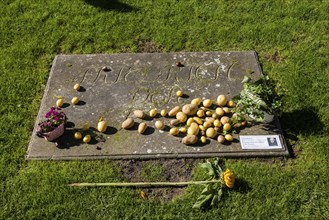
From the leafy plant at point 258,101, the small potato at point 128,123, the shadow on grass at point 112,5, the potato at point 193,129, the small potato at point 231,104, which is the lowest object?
the small potato at point 128,123

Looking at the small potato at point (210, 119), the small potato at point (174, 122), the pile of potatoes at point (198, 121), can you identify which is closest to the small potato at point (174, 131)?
the pile of potatoes at point (198, 121)

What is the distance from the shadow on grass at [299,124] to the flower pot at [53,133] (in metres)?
2.68

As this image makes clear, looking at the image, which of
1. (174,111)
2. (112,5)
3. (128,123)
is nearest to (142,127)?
(128,123)

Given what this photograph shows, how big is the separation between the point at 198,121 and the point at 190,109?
183mm

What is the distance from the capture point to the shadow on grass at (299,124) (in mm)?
4598

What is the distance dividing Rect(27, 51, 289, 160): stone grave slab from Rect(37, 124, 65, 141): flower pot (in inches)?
2.8

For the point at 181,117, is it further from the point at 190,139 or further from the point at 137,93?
the point at 137,93

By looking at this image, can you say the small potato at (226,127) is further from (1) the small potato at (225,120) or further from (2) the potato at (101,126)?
(2) the potato at (101,126)

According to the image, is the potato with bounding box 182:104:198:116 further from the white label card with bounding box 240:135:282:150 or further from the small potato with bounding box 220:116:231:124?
the white label card with bounding box 240:135:282:150

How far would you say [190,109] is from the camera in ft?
15.3

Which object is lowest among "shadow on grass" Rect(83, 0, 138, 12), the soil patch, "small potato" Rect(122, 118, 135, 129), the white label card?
the soil patch

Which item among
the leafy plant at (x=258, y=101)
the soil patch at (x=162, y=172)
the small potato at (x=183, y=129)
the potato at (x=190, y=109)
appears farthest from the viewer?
the potato at (x=190, y=109)

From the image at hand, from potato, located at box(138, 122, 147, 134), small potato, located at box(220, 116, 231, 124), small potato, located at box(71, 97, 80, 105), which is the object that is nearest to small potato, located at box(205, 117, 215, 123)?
small potato, located at box(220, 116, 231, 124)

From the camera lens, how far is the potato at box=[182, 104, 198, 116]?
15.4 feet
